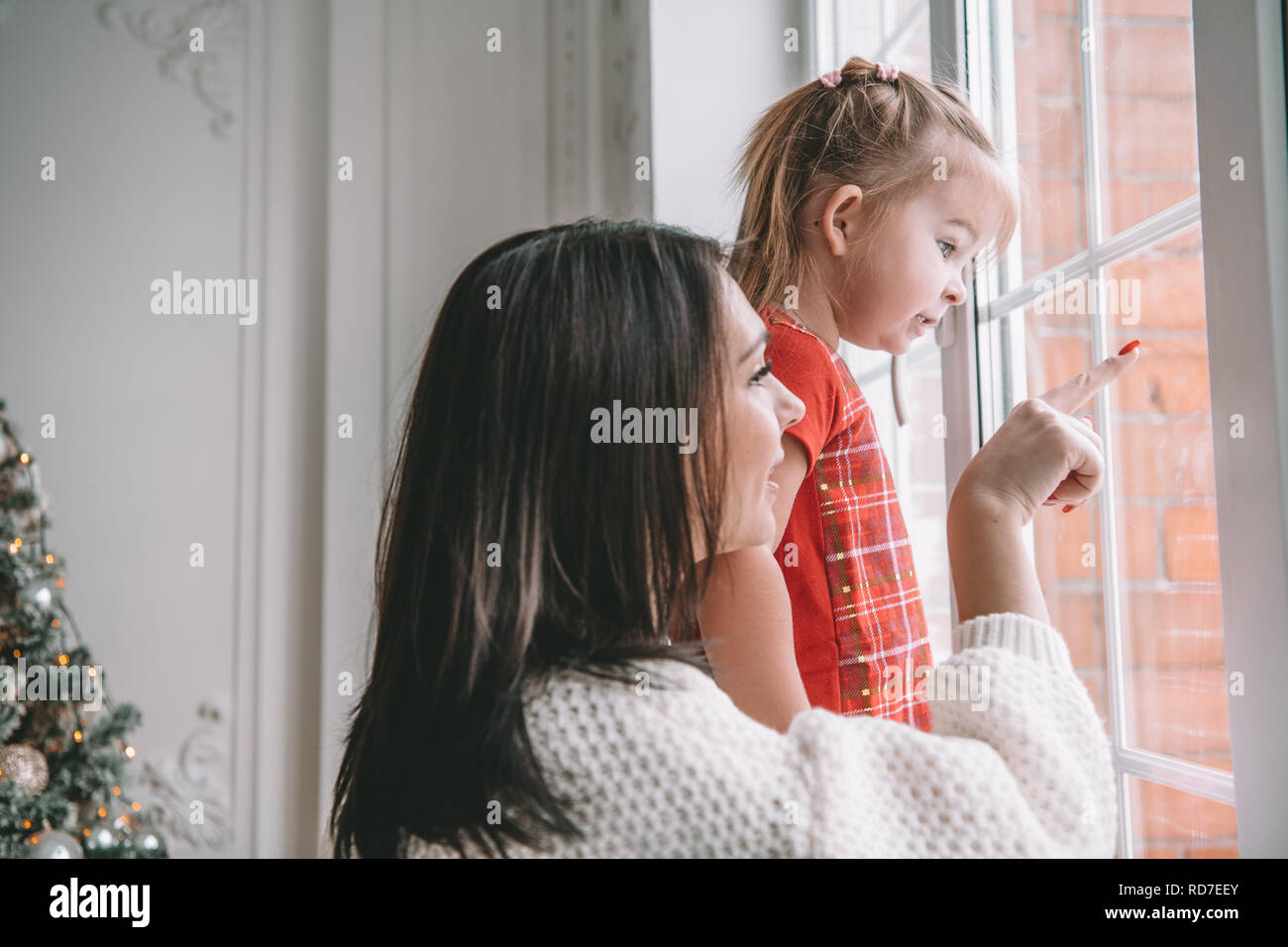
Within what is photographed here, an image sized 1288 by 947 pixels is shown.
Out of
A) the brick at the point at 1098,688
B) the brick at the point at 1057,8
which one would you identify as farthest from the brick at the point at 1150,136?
the brick at the point at 1098,688

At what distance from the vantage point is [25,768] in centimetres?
133

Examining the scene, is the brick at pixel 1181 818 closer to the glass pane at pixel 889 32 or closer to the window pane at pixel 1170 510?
the window pane at pixel 1170 510

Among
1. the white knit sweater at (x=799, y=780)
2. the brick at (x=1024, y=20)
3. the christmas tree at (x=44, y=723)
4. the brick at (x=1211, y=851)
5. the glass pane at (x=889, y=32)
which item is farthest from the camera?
the christmas tree at (x=44, y=723)

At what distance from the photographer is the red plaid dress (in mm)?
793

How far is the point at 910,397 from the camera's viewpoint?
1315 millimetres

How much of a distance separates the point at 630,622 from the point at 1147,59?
590 millimetres

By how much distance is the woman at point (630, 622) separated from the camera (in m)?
0.53

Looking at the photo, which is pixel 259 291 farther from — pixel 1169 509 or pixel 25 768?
pixel 1169 509

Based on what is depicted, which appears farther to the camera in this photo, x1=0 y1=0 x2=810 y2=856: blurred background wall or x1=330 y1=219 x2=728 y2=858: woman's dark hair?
x1=0 y1=0 x2=810 y2=856: blurred background wall

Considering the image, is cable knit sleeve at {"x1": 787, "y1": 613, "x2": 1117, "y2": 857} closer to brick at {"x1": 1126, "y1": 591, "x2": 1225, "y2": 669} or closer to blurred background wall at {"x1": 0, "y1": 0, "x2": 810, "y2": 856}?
brick at {"x1": 1126, "y1": 591, "x2": 1225, "y2": 669}

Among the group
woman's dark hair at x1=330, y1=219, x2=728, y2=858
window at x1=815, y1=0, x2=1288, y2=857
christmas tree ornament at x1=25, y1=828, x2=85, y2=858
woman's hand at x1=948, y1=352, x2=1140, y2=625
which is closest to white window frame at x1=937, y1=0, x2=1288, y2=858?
window at x1=815, y1=0, x2=1288, y2=857

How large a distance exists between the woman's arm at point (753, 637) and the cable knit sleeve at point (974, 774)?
4.8 inches

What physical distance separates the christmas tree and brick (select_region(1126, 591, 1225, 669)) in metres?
1.32

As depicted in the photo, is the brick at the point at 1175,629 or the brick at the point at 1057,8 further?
the brick at the point at 1057,8
